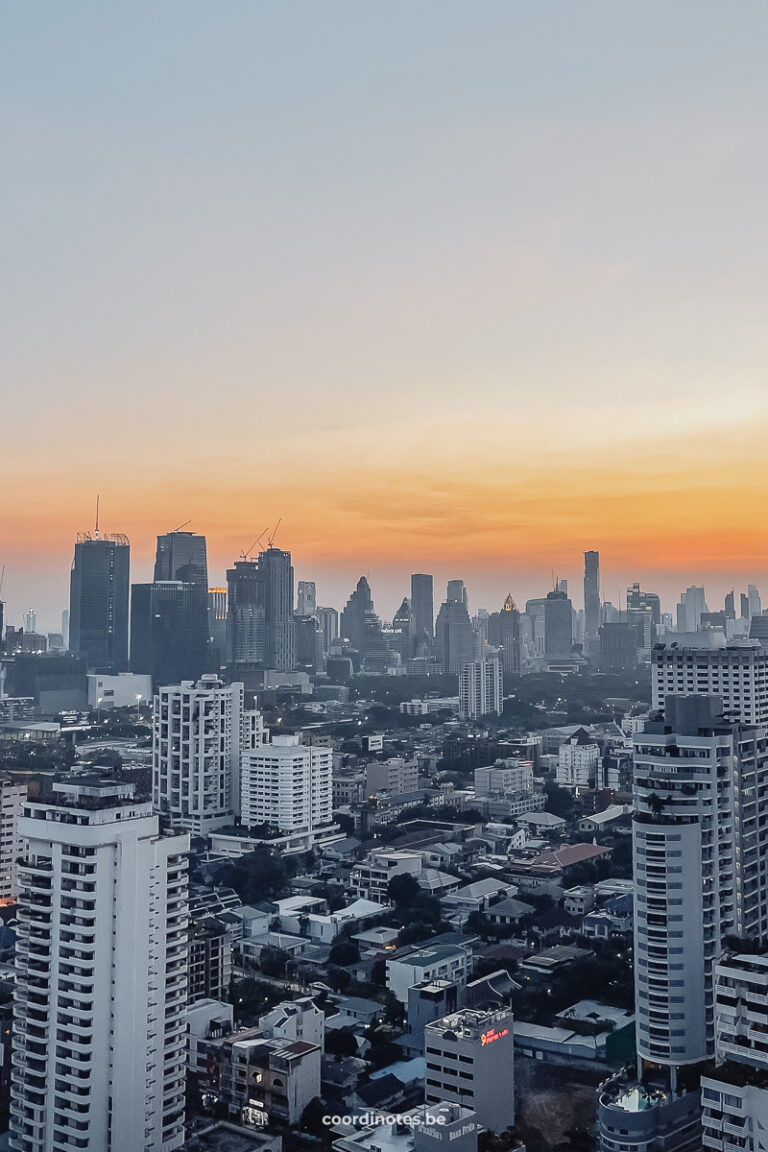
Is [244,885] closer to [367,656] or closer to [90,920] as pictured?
[90,920]

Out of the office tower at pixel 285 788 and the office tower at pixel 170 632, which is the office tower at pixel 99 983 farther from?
the office tower at pixel 170 632

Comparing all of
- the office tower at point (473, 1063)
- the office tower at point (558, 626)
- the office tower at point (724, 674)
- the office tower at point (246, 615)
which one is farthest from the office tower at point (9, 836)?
the office tower at point (558, 626)

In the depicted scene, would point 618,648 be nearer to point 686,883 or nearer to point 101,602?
point 101,602

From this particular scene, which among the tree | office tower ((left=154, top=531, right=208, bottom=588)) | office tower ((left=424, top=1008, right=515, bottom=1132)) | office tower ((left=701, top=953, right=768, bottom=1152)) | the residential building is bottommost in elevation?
the tree

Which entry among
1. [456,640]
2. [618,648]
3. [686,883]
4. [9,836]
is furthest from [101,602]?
[686,883]

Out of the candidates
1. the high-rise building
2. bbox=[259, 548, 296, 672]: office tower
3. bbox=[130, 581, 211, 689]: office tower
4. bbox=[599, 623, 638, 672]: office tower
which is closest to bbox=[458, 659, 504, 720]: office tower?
bbox=[130, 581, 211, 689]: office tower

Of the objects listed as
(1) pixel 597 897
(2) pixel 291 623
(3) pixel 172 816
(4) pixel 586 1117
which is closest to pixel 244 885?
(3) pixel 172 816

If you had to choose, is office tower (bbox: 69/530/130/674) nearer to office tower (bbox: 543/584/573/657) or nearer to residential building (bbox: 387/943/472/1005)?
office tower (bbox: 543/584/573/657)
